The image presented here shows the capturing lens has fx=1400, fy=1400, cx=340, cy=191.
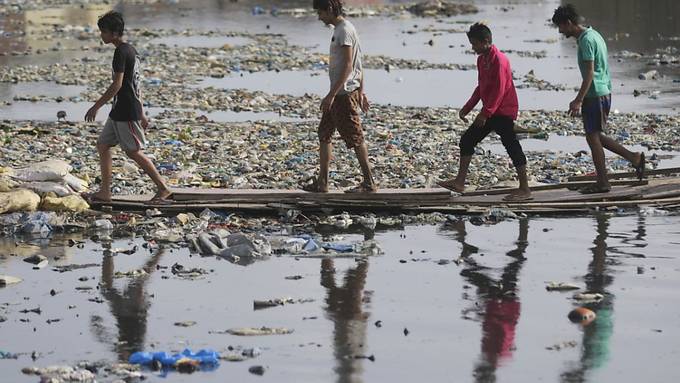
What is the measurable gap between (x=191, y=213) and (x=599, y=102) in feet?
11.0

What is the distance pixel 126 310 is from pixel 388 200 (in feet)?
10.7

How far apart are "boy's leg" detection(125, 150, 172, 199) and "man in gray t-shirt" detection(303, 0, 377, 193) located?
1135 millimetres

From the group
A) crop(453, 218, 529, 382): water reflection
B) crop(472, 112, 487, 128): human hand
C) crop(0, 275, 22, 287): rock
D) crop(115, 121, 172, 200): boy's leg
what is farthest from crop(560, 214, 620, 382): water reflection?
crop(0, 275, 22, 287): rock

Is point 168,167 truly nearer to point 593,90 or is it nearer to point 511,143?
point 511,143

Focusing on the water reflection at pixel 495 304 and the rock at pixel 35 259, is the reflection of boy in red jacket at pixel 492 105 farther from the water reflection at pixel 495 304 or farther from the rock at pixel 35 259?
the rock at pixel 35 259

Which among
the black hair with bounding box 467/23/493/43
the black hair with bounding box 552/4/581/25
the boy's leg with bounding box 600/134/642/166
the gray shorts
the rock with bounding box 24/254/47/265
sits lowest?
the rock with bounding box 24/254/47/265

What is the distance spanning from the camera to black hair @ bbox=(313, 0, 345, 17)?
10.5 meters

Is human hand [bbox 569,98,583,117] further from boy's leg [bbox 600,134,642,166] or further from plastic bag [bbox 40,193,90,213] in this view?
plastic bag [bbox 40,193,90,213]

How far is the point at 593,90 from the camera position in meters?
11.1

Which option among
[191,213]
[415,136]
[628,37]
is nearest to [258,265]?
[191,213]

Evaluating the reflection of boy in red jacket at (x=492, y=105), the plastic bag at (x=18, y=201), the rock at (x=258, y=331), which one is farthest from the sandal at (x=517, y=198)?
the rock at (x=258, y=331)

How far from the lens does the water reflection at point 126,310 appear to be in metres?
7.53

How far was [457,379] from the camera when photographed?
687 cm

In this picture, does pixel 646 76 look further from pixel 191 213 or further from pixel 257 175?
pixel 191 213
